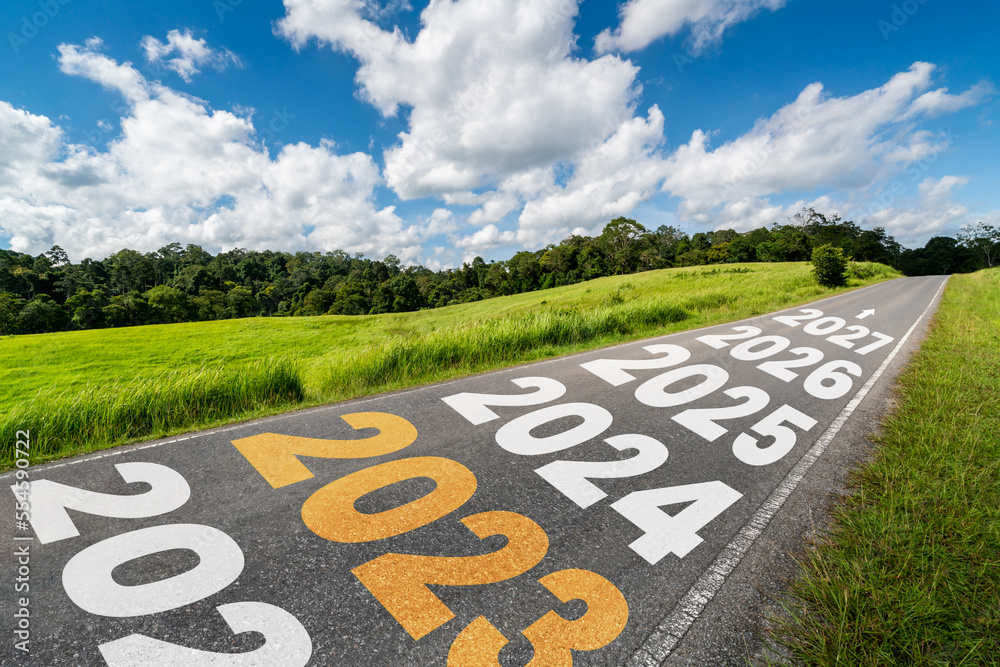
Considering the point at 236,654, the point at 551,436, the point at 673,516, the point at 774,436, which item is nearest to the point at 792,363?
the point at 774,436

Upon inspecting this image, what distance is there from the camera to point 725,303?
1617cm

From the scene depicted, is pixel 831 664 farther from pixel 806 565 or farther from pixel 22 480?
pixel 22 480

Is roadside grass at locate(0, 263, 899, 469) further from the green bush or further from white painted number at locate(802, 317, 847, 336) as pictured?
the green bush

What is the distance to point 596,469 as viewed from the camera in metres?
3.44

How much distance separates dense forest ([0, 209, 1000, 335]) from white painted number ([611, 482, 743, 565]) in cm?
5828

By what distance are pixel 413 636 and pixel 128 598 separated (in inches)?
59.3

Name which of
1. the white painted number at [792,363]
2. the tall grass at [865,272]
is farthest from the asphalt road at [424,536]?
the tall grass at [865,272]

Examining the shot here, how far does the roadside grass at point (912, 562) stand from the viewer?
180 cm

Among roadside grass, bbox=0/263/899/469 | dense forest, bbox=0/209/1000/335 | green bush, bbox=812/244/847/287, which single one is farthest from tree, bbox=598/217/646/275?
roadside grass, bbox=0/263/899/469

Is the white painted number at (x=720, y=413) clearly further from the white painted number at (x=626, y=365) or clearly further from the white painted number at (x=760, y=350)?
the white painted number at (x=760, y=350)

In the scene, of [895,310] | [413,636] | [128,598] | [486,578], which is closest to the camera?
[413,636]

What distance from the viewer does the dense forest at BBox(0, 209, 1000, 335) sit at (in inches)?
2170

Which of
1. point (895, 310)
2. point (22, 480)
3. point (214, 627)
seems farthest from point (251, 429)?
point (895, 310)

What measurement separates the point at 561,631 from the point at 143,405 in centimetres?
493
